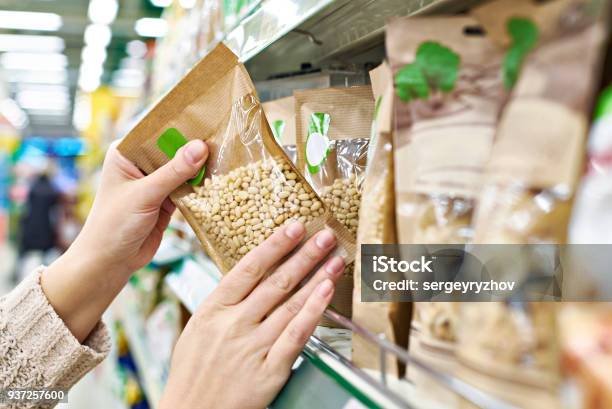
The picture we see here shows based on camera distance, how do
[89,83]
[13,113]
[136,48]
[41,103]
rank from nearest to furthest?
[136,48] → [89,83] → [41,103] → [13,113]

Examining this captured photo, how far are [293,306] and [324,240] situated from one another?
94mm

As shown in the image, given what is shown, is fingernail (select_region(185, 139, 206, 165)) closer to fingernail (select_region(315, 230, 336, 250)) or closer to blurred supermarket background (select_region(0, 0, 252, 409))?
fingernail (select_region(315, 230, 336, 250))

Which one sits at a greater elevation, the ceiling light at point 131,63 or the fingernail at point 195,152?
the ceiling light at point 131,63

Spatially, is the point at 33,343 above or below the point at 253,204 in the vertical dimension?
below

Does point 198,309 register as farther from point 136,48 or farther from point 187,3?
point 136,48

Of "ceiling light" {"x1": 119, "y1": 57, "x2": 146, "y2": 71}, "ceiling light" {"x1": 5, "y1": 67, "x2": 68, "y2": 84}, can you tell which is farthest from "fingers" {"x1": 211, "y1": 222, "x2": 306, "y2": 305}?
"ceiling light" {"x1": 5, "y1": 67, "x2": 68, "y2": 84}

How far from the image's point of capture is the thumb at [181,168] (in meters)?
0.83

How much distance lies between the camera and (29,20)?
7742mm

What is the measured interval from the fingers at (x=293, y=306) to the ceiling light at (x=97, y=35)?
7.33 meters

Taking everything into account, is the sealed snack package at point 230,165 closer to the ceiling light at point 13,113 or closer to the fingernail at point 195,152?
the fingernail at point 195,152

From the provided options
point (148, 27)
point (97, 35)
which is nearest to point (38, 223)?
point (97, 35)

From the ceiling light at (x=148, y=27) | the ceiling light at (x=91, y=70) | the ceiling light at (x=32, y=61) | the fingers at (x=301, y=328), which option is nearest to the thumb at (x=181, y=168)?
the fingers at (x=301, y=328)

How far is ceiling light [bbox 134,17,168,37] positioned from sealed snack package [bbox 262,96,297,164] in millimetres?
7070

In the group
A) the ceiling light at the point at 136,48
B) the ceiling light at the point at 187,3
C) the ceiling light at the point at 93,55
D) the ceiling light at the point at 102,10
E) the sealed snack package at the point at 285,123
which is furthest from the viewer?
the ceiling light at the point at 136,48
